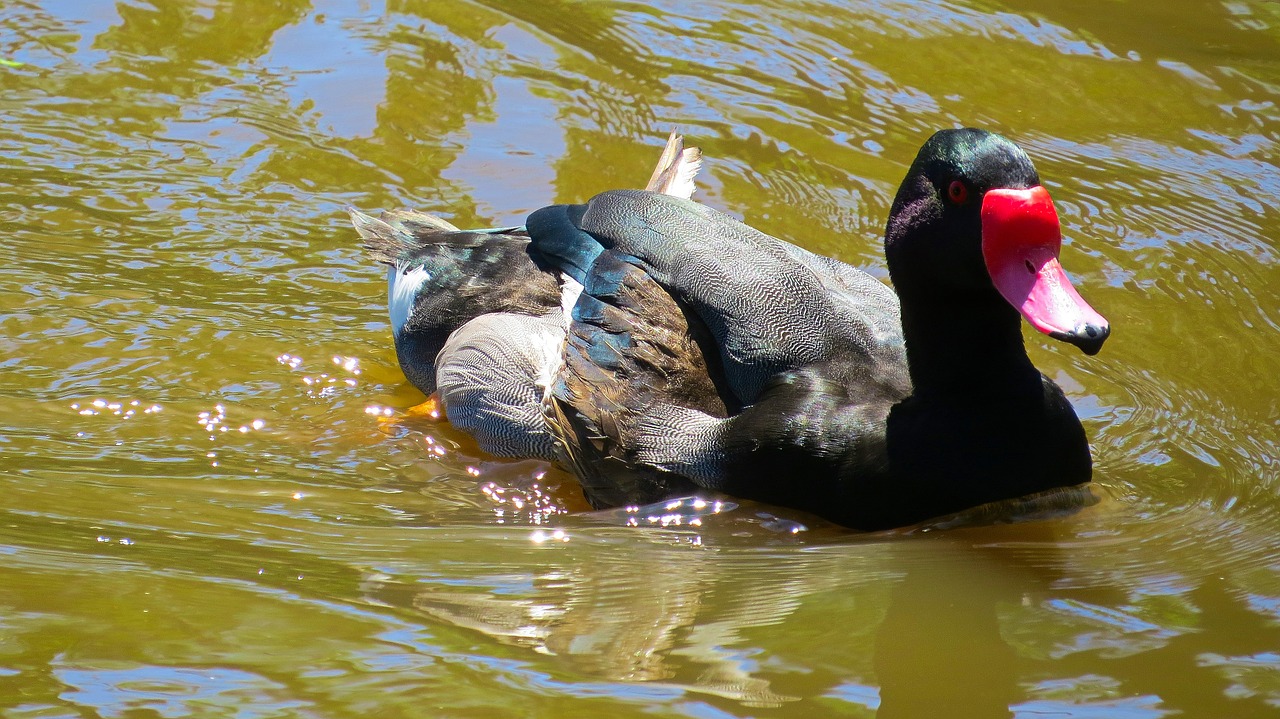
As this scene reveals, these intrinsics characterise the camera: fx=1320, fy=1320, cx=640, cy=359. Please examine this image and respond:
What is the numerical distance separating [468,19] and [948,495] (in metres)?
4.60

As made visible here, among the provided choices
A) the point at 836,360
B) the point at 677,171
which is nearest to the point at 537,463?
the point at 836,360

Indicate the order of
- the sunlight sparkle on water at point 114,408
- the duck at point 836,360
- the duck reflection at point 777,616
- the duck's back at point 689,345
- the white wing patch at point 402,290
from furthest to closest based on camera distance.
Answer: the white wing patch at point 402,290 → the sunlight sparkle on water at point 114,408 → the duck's back at point 689,345 → the duck at point 836,360 → the duck reflection at point 777,616

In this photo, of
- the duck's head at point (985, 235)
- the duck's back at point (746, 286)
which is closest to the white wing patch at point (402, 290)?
the duck's back at point (746, 286)

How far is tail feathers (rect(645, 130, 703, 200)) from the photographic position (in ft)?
17.6

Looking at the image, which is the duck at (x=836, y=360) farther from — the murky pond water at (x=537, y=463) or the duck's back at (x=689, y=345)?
the murky pond water at (x=537, y=463)

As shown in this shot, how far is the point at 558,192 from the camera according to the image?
20.7 ft

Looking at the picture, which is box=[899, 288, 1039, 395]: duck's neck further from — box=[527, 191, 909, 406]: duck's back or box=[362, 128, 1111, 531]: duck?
box=[527, 191, 909, 406]: duck's back

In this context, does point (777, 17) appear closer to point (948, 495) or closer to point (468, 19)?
point (468, 19)

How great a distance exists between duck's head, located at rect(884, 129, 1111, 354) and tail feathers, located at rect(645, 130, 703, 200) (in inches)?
61.3

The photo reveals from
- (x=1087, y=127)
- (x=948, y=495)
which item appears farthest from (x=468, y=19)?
(x=948, y=495)

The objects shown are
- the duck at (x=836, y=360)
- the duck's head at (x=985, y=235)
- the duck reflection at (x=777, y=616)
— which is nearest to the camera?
the duck reflection at (x=777, y=616)

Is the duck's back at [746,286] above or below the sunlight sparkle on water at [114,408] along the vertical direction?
above

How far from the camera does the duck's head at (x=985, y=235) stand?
11.5 ft

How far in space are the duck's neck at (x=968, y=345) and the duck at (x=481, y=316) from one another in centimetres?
128
